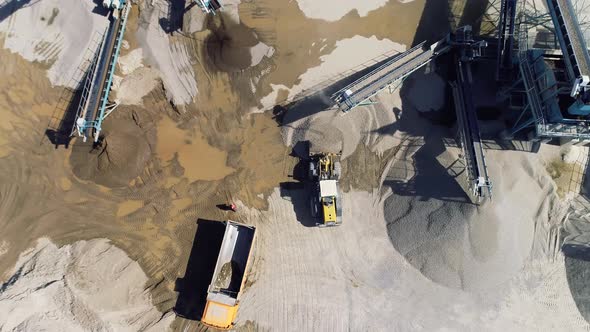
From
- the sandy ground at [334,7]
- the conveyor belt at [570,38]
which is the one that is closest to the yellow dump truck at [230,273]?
the sandy ground at [334,7]

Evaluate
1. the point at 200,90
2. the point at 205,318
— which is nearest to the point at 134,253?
the point at 205,318

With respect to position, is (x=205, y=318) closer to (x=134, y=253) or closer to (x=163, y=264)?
(x=163, y=264)

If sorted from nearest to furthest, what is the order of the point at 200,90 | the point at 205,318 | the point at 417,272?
the point at 205,318 < the point at 417,272 < the point at 200,90

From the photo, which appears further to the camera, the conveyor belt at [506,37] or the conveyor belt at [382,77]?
the conveyor belt at [506,37]

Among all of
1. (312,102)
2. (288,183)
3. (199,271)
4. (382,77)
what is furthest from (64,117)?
(382,77)

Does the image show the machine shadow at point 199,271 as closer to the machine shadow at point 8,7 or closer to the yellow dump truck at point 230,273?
the yellow dump truck at point 230,273

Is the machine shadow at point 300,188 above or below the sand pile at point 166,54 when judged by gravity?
below

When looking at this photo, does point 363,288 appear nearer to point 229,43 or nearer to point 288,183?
point 288,183
